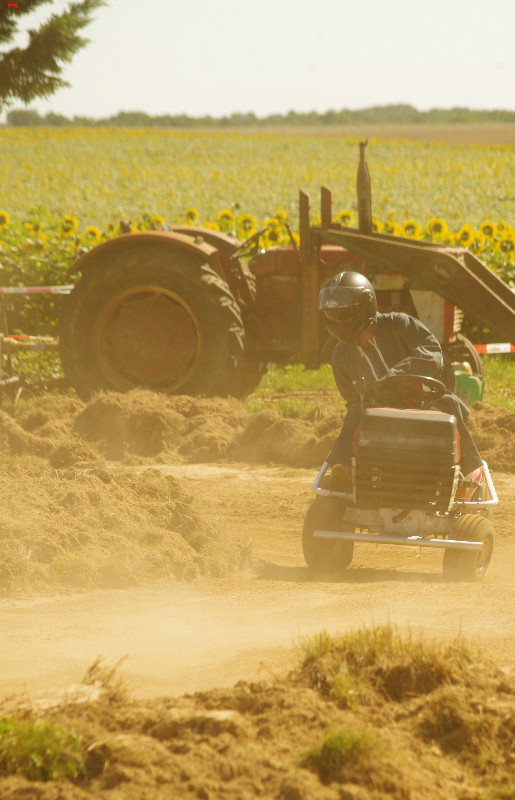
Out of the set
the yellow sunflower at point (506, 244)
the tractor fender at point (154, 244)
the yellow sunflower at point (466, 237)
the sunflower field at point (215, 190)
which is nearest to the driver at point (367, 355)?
the tractor fender at point (154, 244)

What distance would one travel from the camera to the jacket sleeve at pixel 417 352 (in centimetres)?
541

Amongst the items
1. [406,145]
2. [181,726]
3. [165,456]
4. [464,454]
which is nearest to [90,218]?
[165,456]

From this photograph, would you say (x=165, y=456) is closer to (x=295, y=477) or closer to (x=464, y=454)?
(x=295, y=477)

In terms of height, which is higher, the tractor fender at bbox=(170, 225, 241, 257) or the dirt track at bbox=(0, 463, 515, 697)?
the tractor fender at bbox=(170, 225, 241, 257)

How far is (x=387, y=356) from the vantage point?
5.58 meters

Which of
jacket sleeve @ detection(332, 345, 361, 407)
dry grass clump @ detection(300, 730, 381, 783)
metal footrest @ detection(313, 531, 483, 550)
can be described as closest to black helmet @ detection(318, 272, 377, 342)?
jacket sleeve @ detection(332, 345, 361, 407)


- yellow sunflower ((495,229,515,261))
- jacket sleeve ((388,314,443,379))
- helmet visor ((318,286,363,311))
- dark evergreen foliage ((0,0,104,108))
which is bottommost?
jacket sleeve ((388,314,443,379))

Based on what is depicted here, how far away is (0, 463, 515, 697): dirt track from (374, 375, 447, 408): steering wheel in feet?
3.06

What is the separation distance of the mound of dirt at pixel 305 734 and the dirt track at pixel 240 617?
0.28 m

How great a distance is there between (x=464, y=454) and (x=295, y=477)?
234 cm

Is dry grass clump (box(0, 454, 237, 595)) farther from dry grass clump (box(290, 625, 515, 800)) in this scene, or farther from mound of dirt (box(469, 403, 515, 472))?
mound of dirt (box(469, 403, 515, 472))

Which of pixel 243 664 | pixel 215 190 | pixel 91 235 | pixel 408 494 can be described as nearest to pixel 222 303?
pixel 408 494

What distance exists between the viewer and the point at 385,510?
5273mm

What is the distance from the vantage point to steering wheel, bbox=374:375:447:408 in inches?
207
